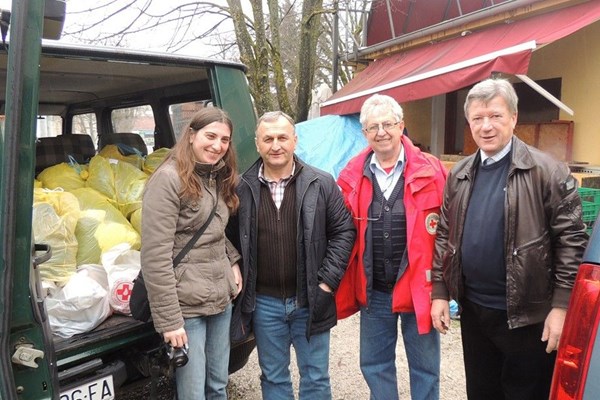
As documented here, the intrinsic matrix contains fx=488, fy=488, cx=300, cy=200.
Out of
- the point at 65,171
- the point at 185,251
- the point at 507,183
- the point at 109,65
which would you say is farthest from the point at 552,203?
the point at 65,171

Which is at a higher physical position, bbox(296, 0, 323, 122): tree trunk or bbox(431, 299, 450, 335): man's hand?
bbox(296, 0, 323, 122): tree trunk

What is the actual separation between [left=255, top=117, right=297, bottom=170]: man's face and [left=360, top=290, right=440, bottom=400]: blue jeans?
838mm

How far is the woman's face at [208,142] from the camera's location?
2.20 meters

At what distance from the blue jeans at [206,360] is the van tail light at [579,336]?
1.43 m

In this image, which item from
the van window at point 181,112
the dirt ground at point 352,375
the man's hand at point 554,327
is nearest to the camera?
the man's hand at point 554,327

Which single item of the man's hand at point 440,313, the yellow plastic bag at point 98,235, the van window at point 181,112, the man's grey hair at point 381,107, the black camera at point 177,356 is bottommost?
the black camera at point 177,356

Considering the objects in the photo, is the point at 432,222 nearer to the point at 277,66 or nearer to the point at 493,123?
the point at 493,123

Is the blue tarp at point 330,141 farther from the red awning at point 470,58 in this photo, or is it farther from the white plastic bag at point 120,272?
the white plastic bag at point 120,272

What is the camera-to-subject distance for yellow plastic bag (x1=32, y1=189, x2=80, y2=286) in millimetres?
2420

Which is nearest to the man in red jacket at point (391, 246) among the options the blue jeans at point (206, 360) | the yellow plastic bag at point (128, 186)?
the blue jeans at point (206, 360)

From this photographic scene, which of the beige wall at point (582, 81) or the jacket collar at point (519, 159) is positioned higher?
the beige wall at point (582, 81)

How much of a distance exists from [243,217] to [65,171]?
2.12 meters

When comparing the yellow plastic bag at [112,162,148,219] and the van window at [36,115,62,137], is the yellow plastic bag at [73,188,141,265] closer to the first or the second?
the yellow plastic bag at [112,162,148,219]

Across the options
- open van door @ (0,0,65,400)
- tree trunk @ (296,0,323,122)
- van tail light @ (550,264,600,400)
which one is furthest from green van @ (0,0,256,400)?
tree trunk @ (296,0,323,122)
